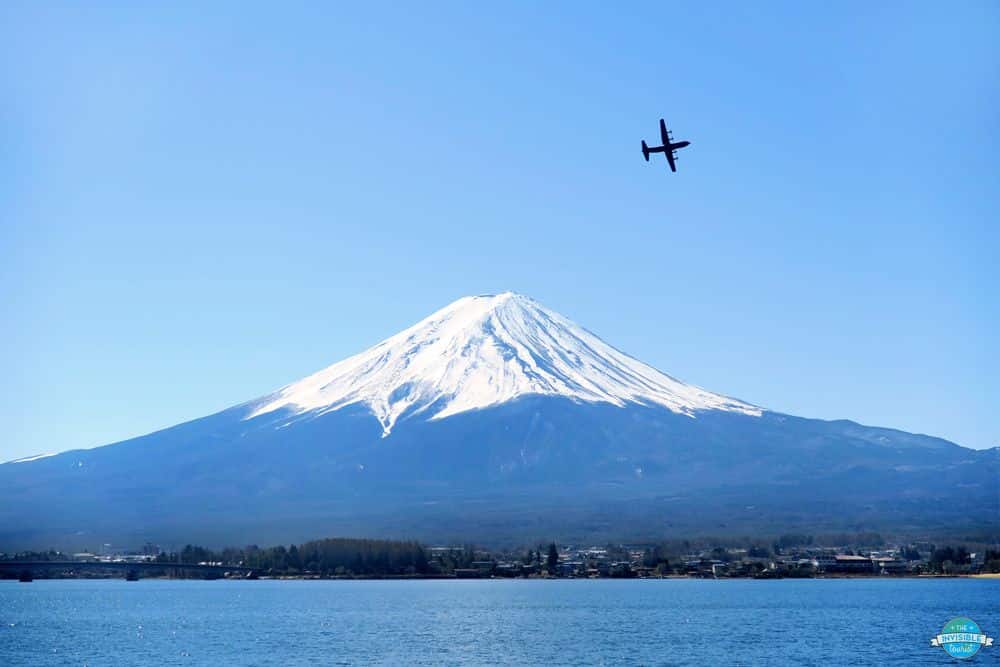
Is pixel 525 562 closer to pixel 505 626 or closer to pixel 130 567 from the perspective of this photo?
pixel 130 567

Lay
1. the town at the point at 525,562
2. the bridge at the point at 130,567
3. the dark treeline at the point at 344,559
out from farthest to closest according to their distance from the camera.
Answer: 1. the bridge at the point at 130,567
2. the dark treeline at the point at 344,559
3. the town at the point at 525,562

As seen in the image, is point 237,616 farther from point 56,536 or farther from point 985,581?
point 56,536

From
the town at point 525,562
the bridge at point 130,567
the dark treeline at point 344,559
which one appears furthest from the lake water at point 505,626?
the bridge at point 130,567

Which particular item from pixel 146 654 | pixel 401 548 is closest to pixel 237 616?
pixel 146 654

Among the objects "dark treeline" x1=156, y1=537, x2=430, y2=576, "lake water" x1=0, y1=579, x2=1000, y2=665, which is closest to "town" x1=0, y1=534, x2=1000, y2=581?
"dark treeline" x1=156, y1=537, x2=430, y2=576

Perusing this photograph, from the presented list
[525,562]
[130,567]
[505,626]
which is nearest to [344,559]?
[525,562]

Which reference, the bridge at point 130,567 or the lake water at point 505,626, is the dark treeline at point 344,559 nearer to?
the bridge at point 130,567
